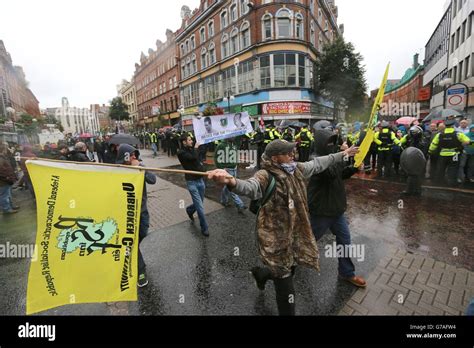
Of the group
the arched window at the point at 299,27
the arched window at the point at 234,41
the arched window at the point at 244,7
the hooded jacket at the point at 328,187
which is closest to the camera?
the hooded jacket at the point at 328,187

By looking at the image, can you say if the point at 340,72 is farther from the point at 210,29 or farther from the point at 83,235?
the point at 83,235

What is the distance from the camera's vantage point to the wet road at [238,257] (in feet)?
9.72

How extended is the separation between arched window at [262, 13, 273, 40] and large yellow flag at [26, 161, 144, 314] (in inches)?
994

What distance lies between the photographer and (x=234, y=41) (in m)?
27.6

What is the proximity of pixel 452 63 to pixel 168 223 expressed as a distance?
3577cm

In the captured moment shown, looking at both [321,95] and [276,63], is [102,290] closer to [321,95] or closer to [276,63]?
[276,63]

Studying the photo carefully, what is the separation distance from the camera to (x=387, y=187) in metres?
7.69

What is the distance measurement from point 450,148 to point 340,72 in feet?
65.0

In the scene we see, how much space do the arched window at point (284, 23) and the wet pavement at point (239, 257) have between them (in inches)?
855

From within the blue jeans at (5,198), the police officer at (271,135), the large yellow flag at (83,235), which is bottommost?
the blue jeans at (5,198)

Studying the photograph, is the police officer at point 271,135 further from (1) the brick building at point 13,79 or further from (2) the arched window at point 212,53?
(1) the brick building at point 13,79

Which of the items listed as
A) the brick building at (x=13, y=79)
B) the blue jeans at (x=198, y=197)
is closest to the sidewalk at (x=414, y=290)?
the blue jeans at (x=198, y=197)
